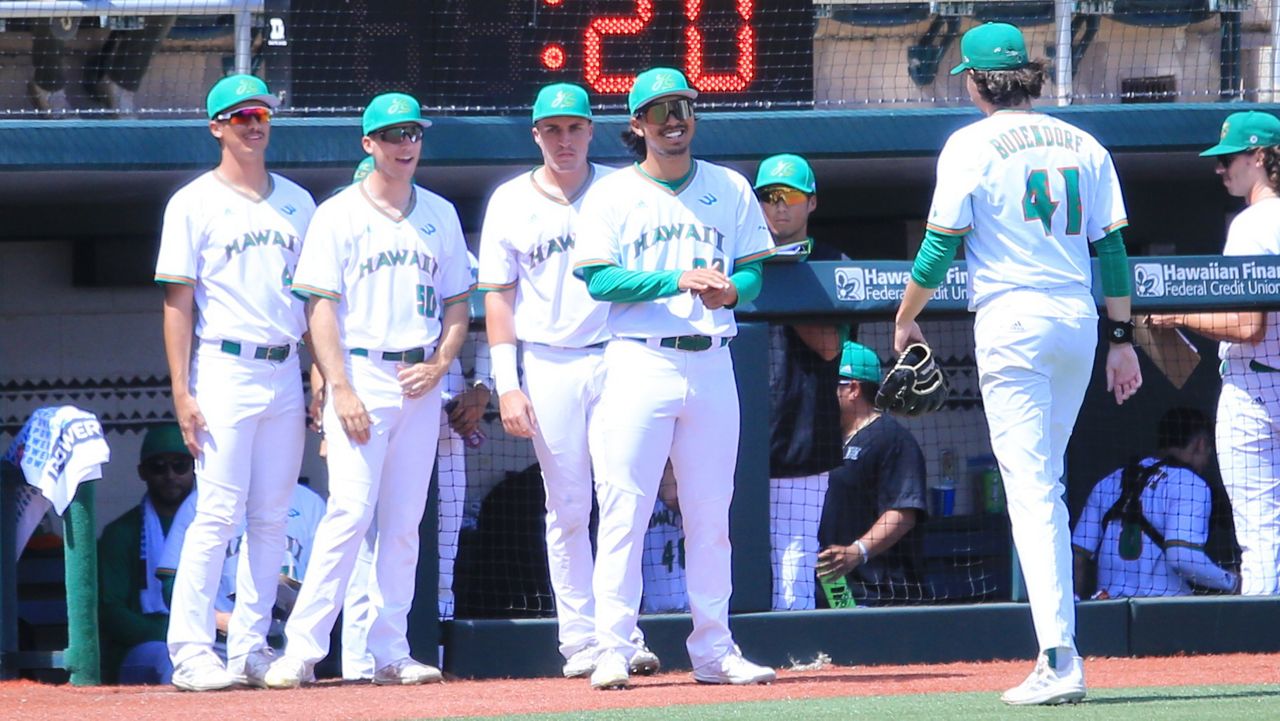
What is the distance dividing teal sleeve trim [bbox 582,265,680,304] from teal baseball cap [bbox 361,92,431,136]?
815mm

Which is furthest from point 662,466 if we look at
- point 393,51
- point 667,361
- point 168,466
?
point 393,51

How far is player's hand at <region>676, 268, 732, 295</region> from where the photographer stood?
4352 millimetres

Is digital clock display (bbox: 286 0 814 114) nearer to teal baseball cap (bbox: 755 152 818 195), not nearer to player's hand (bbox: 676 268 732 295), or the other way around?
teal baseball cap (bbox: 755 152 818 195)

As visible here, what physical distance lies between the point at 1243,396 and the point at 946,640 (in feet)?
4.02

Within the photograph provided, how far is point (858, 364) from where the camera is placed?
5.65 metres

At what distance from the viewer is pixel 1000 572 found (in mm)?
5840

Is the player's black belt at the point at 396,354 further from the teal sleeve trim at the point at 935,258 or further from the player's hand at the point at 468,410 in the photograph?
the teal sleeve trim at the point at 935,258

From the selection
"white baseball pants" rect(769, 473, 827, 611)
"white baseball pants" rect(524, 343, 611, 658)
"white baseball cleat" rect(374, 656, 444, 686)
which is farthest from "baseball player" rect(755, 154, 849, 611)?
"white baseball cleat" rect(374, 656, 444, 686)

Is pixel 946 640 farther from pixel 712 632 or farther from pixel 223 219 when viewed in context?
pixel 223 219

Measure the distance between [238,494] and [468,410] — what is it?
777 mm

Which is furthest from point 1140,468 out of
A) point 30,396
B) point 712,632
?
point 30,396

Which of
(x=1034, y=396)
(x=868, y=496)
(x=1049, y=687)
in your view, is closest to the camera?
(x=1049, y=687)

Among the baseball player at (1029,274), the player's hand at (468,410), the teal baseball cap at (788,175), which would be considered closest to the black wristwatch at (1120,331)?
the baseball player at (1029,274)

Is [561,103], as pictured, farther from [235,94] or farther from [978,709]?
[978,709]
